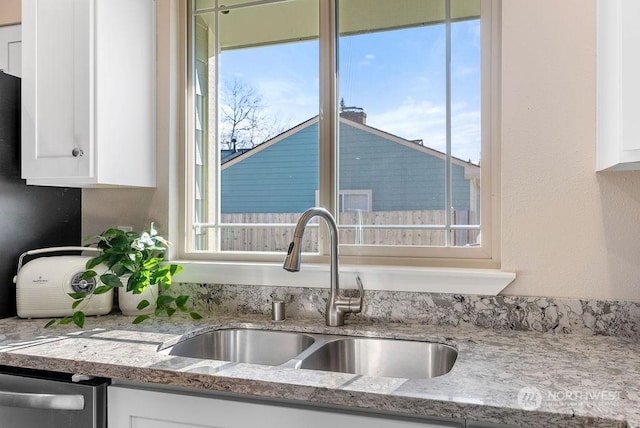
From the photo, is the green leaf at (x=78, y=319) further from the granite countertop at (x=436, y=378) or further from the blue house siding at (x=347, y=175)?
the blue house siding at (x=347, y=175)

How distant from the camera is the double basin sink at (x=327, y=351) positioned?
1371 mm

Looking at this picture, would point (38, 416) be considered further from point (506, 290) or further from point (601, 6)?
point (601, 6)

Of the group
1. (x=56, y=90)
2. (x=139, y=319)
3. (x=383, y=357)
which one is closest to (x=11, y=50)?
(x=56, y=90)

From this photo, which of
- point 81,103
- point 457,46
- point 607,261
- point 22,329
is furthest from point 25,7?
point 607,261

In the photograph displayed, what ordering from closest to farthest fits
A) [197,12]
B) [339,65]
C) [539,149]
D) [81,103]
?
[539,149]
[81,103]
[339,65]
[197,12]

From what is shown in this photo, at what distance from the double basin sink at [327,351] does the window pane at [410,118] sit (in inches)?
16.4

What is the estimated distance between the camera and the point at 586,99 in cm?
143

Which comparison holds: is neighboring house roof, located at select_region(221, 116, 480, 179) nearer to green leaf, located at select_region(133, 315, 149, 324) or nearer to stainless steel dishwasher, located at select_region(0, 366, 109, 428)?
green leaf, located at select_region(133, 315, 149, 324)

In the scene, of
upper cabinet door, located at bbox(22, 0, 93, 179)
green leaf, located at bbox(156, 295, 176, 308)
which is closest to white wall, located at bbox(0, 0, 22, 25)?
upper cabinet door, located at bbox(22, 0, 93, 179)

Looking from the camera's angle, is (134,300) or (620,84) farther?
(134,300)

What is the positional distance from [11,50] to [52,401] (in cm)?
156

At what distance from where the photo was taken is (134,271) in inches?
64.7

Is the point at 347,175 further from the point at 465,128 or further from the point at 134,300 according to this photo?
the point at 134,300

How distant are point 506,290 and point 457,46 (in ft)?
2.79
